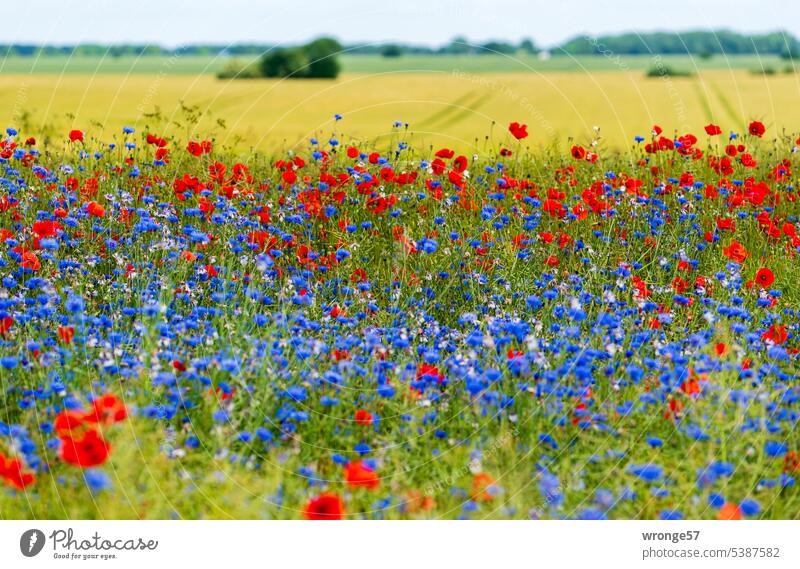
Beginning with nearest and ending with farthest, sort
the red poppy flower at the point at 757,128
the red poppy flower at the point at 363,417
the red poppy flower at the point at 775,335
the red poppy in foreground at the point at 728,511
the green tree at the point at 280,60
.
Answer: the red poppy in foreground at the point at 728,511 < the red poppy flower at the point at 363,417 < the red poppy flower at the point at 775,335 < the red poppy flower at the point at 757,128 < the green tree at the point at 280,60

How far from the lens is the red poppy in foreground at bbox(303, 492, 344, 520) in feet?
9.58

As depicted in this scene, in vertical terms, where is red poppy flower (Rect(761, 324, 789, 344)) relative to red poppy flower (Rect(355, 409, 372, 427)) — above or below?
below

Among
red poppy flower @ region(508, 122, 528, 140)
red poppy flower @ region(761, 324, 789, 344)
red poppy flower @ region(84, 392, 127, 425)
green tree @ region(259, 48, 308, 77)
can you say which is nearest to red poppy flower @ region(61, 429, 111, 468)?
red poppy flower @ region(84, 392, 127, 425)

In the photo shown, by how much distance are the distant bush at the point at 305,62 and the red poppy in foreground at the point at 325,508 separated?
6.71m

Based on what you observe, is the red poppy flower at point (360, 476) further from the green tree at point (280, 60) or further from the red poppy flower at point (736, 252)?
the green tree at point (280, 60)

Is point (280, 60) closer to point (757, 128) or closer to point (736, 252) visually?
point (757, 128)

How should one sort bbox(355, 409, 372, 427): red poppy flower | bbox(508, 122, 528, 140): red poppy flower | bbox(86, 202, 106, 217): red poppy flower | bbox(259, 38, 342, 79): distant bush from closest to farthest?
bbox(355, 409, 372, 427): red poppy flower < bbox(86, 202, 106, 217): red poppy flower < bbox(508, 122, 528, 140): red poppy flower < bbox(259, 38, 342, 79): distant bush

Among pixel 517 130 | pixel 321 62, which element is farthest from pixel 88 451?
pixel 321 62

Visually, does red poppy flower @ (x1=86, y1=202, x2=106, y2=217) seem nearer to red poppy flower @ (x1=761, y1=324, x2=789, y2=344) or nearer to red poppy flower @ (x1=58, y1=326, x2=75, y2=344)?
red poppy flower @ (x1=58, y1=326, x2=75, y2=344)
